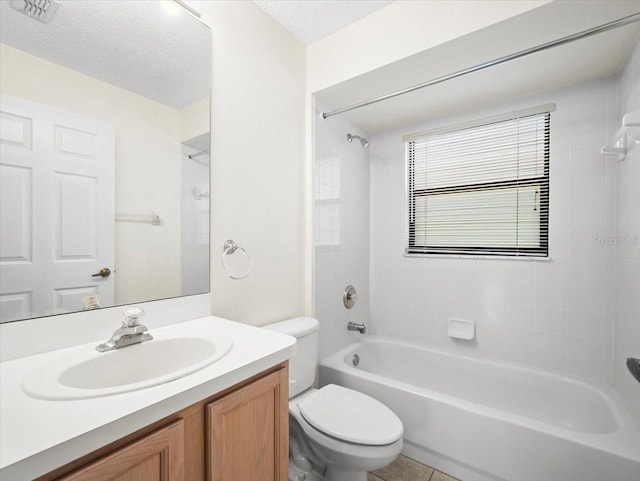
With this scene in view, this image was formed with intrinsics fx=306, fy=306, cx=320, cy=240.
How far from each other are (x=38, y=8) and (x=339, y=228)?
5.80 ft

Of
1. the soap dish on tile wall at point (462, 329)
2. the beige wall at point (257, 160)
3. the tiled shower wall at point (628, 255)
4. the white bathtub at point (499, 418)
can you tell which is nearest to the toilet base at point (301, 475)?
the white bathtub at point (499, 418)

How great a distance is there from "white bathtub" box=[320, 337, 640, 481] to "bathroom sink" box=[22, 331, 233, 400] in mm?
1113

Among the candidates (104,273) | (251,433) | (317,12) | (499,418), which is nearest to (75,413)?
(251,433)

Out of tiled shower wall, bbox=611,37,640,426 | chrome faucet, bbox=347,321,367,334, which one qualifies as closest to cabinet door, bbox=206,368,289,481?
chrome faucet, bbox=347,321,367,334

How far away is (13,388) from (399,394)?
1.61 meters

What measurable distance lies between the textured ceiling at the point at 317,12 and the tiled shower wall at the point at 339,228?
1.56 ft

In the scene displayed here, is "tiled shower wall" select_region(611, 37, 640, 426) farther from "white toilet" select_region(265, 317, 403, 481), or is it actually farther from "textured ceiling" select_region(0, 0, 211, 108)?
"textured ceiling" select_region(0, 0, 211, 108)

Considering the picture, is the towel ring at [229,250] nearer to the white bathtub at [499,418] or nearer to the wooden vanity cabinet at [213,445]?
the wooden vanity cabinet at [213,445]

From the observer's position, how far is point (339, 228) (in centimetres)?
225

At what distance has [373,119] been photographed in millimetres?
2383

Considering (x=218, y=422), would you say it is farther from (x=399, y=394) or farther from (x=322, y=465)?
(x=399, y=394)

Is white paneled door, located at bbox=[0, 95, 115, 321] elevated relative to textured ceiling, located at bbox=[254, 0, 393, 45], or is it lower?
lower

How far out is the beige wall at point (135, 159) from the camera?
3.11ft

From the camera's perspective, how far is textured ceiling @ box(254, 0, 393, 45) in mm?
1575
